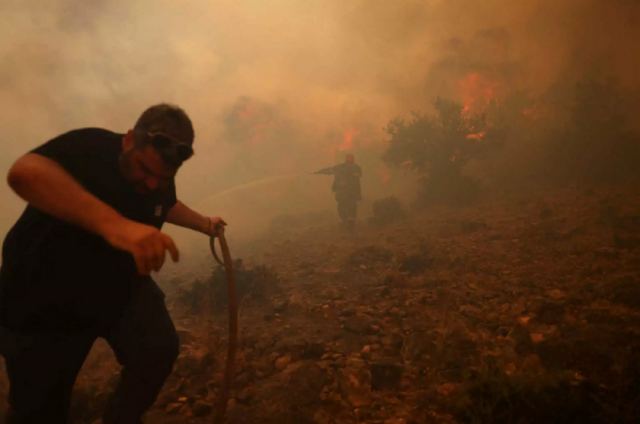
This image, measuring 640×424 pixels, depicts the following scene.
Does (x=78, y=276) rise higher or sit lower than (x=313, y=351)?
Result: higher

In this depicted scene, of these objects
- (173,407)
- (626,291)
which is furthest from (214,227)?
(626,291)

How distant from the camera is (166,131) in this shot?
75.7 inches

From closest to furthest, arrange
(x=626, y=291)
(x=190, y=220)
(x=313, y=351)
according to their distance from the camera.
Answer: (x=190, y=220)
(x=313, y=351)
(x=626, y=291)

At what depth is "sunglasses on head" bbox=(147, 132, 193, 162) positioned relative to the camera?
1.87 meters

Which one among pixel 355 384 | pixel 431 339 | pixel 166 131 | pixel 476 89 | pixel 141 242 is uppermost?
pixel 476 89

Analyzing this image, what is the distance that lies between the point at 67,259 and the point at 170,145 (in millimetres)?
736

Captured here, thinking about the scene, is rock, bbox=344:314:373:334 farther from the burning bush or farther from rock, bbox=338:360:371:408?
the burning bush

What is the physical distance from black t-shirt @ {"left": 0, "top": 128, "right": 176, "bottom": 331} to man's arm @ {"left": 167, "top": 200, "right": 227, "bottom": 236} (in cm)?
66

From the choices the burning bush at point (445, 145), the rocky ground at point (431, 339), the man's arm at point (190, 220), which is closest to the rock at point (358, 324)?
the rocky ground at point (431, 339)

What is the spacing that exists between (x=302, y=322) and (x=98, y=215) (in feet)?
12.9

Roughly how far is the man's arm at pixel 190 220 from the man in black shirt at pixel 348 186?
10.8 metres

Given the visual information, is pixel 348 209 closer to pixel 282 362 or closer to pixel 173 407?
pixel 282 362

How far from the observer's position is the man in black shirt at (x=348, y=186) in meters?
→ 13.4

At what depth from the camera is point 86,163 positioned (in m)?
1.82
